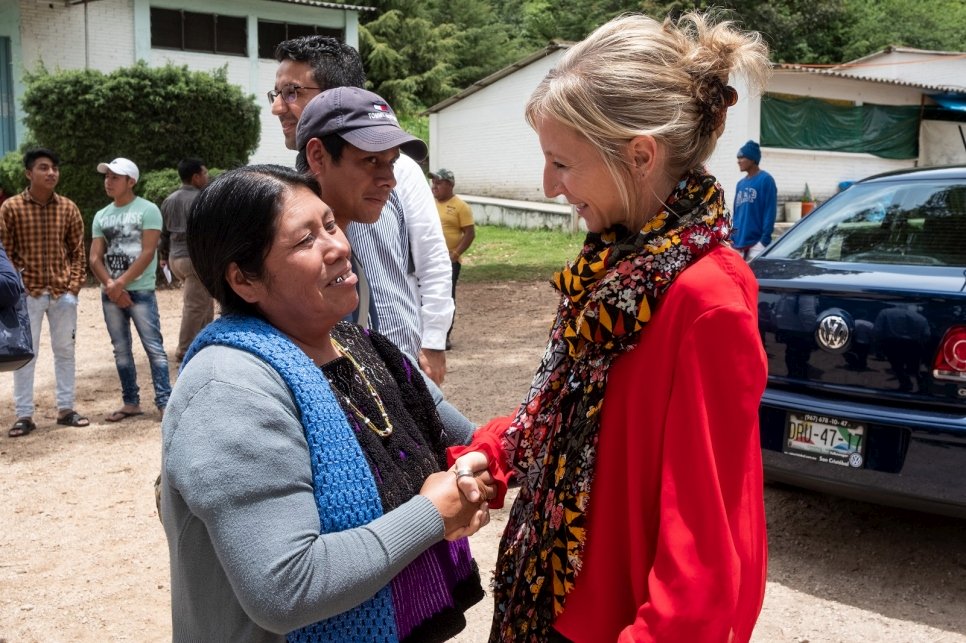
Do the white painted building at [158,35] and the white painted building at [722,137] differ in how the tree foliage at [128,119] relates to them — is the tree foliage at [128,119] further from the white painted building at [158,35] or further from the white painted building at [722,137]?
the white painted building at [722,137]

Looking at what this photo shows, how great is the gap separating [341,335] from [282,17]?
938 inches

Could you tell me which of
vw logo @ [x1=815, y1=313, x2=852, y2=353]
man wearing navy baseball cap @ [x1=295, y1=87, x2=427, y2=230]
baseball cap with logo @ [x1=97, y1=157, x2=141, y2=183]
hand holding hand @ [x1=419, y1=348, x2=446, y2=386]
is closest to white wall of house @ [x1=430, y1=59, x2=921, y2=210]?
baseball cap with logo @ [x1=97, y1=157, x2=141, y2=183]

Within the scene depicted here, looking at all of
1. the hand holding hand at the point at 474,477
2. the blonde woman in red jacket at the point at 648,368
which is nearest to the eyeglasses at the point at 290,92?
the blonde woman in red jacket at the point at 648,368

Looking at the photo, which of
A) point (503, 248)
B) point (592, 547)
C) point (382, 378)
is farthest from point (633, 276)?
point (503, 248)

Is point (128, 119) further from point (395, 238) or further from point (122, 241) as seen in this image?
point (395, 238)

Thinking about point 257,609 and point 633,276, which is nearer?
point 257,609

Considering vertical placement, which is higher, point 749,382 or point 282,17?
point 282,17

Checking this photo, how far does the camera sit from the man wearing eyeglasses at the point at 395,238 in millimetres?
3475

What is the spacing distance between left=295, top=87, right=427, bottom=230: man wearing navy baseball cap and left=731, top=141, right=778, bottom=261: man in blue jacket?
26.7ft

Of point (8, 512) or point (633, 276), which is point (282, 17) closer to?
point (8, 512)

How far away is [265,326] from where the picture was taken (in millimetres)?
1688

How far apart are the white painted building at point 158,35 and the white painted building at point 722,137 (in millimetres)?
4336

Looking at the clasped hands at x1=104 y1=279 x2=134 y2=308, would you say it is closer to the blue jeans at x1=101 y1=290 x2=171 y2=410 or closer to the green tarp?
the blue jeans at x1=101 y1=290 x2=171 y2=410

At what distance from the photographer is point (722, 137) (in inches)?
890
